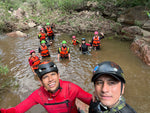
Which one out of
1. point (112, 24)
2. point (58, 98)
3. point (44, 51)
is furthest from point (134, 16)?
point (58, 98)

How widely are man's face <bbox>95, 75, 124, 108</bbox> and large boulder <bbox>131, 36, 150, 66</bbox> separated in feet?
19.7

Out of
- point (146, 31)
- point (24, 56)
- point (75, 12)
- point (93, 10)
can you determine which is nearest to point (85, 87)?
point (24, 56)

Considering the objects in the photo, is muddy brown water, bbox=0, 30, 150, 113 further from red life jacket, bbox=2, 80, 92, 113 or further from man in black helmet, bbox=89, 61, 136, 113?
man in black helmet, bbox=89, 61, 136, 113

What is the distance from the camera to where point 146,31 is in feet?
29.6

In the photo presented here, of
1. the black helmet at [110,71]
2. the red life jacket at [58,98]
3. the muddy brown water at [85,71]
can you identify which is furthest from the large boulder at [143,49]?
the black helmet at [110,71]

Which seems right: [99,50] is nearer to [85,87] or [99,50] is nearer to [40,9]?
[85,87]

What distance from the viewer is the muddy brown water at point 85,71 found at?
4379 millimetres

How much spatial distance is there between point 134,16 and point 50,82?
36.7ft

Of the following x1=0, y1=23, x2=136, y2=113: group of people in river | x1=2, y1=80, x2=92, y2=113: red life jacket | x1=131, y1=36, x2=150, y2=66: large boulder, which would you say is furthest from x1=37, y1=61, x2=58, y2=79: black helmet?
x1=131, y1=36, x2=150, y2=66: large boulder

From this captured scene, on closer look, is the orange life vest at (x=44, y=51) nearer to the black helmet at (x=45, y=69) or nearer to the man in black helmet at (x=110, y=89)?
the black helmet at (x=45, y=69)

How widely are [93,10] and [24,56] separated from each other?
1105 cm

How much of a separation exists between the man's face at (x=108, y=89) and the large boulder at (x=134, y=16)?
10.4 meters

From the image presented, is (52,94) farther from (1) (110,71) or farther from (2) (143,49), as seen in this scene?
(2) (143,49)

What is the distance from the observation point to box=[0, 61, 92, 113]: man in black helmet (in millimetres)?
2024
